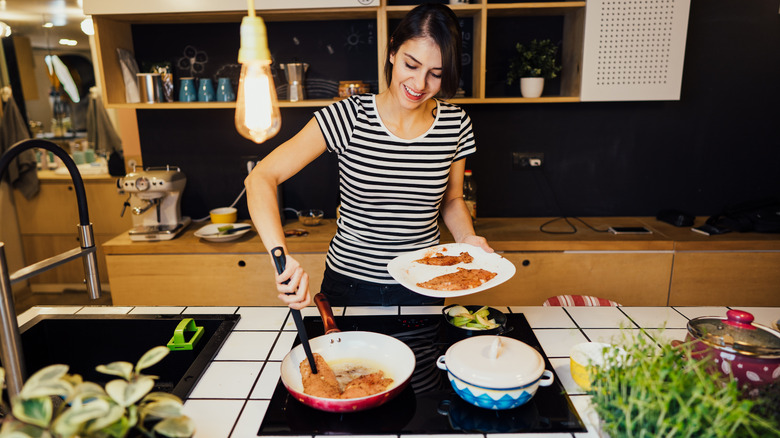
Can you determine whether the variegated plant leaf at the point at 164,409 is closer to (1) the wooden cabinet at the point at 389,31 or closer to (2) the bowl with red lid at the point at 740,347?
(2) the bowl with red lid at the point at 740,347

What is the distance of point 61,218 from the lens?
388cm

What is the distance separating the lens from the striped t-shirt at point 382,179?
1.67 m

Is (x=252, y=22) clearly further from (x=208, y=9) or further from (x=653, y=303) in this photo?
(x=653, y=303)

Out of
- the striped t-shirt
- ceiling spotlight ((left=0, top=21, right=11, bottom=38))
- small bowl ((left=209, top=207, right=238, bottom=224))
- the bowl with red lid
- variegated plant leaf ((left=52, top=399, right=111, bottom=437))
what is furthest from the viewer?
ceiling spotlight ((left=0, top=21, right=11, bottom=38))

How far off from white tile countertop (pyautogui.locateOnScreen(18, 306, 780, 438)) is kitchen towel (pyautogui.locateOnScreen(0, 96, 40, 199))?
273 cm

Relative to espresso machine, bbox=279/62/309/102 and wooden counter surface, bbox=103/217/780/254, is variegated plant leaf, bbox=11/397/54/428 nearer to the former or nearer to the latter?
wooden counter surface, bbox=103/217/780/254

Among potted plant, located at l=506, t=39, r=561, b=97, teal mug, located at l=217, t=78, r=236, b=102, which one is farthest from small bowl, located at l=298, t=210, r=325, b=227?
potted plant, located at l=506, t=39, r=561, b=97

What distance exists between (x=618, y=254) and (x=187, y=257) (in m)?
2.10

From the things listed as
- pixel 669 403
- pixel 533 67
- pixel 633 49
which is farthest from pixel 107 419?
pixel 633 49

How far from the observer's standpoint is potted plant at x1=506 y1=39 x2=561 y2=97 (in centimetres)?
265

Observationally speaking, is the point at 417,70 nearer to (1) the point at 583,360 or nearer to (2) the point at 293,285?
(2) the point at 293,285

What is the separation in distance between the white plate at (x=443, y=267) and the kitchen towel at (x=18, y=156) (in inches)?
134

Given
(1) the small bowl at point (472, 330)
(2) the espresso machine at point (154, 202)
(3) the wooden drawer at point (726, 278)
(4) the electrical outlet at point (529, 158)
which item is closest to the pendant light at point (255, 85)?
(1) the small bowl at point (472, 330)

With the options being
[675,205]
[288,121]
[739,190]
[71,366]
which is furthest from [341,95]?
[739,190]
